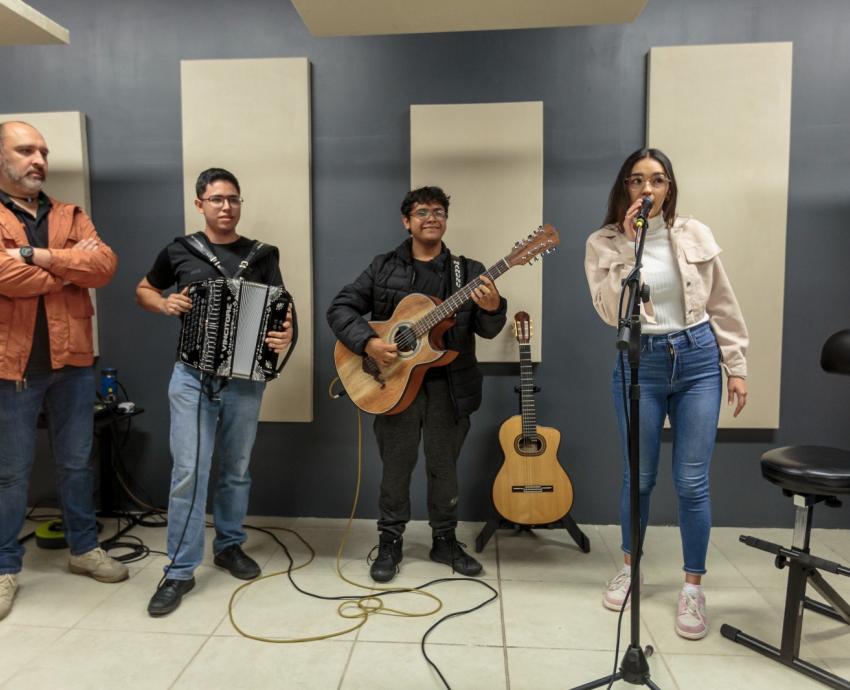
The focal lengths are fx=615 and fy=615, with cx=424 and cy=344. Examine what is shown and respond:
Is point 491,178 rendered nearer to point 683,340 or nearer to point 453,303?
point 453,303

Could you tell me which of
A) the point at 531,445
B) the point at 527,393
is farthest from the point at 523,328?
the point at 531,445

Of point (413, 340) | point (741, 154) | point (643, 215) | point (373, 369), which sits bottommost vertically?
point (373, 369)

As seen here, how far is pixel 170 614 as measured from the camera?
2.43m

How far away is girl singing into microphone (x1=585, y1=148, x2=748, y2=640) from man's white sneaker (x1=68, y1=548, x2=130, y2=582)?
226 cm

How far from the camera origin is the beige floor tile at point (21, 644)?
82.5 inches

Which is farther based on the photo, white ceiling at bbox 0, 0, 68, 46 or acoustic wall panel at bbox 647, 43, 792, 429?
acoustic wall panel at bbox 647, 43, 792, 429

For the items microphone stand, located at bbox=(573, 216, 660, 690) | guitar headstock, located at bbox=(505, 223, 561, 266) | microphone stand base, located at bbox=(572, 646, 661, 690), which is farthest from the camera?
guitar headstock, located at bbox=(505, 223, 561, 266)

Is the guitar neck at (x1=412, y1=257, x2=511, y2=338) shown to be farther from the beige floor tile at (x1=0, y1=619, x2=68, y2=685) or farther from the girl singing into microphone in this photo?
the beige floor tile at (x1=0, y1=619, x2=68, y2=685)

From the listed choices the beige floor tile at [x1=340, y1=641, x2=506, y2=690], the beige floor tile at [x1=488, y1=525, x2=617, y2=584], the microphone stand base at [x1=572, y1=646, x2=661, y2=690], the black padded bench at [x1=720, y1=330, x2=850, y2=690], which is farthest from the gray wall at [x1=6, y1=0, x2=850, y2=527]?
the microphone stand base at [x1=572, y1=646, x2=661, y2=690]

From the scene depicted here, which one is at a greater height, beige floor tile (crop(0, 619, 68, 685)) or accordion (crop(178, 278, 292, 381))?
accordion (crop(178, 278, 292, 381))

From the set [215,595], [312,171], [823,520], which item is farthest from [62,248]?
[823,520]

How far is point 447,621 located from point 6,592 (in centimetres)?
178

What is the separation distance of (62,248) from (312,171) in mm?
1305

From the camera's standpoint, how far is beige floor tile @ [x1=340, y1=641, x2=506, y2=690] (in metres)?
1.99
